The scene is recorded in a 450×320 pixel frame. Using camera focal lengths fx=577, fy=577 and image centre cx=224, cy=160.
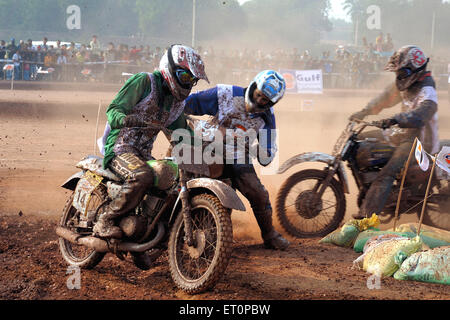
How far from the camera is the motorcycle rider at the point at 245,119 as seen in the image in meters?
5.98

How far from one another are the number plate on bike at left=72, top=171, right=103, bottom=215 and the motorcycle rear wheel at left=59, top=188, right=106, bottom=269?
62 mm

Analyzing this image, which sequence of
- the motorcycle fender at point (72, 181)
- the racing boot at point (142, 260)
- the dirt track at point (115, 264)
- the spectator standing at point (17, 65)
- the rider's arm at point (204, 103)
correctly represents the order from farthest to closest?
1. the spectator standing at point (17, 65)
2. the rider's arm at point (204, 103)
3. the motorcycle fender at point (72, 181)
4. the racing boot at point (142, 260)
5. the dirt track at point (115, 264)

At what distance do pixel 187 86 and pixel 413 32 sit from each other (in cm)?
5457

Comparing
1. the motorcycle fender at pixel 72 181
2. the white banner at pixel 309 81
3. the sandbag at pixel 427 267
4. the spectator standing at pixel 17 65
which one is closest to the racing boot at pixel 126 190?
the motorcycle fender at pixel 72 181

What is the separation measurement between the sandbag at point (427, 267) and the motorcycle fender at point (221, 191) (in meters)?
1.75

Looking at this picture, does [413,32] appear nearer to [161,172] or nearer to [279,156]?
[279,156]

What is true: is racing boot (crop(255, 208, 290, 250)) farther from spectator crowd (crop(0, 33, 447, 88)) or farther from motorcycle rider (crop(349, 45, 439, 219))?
spectator crowd (crop(0, 33, 447, 88))

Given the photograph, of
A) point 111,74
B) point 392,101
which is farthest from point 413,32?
point 392,101

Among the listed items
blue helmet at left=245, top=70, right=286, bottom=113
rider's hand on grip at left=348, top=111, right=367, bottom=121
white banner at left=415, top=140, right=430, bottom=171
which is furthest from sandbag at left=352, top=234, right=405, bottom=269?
rider's hand on grip at left=348, top=111, right=367, bottom=121

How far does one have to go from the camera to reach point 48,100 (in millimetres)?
19531

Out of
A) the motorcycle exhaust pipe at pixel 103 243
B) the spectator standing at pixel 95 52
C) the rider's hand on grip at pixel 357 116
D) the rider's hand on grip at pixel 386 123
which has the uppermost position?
the spectator standing at pixel 95 52

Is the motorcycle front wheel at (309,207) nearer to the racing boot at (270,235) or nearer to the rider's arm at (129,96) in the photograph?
the racing boot at (270,235)

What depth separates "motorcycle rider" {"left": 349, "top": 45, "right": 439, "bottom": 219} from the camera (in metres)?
6.94

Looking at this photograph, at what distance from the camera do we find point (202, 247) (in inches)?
185
